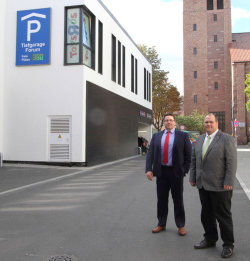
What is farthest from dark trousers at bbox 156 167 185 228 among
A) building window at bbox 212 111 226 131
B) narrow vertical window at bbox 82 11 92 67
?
building window at bbox 212 111 226 131

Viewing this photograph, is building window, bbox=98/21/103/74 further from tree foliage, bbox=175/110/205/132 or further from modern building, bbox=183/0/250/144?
modern building, bbox=183/0/250/144

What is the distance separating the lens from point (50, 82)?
14523 millimetres

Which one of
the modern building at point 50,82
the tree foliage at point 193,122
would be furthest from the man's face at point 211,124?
the tree foliage at point 193,122

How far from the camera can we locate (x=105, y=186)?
880 cm

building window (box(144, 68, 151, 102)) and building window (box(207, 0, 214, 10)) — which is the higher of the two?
building window (box(207, 0, 214, 10))

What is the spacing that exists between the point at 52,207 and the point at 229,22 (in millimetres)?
51768

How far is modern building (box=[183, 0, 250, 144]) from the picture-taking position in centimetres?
5028

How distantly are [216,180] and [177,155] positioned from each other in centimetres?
84

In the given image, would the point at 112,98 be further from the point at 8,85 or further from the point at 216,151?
the point at 216,151

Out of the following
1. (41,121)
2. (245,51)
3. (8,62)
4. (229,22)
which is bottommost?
(41,121)

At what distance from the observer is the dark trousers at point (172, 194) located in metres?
4.40

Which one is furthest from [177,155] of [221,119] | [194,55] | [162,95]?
[194,55]

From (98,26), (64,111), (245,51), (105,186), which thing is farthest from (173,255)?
(245,51)

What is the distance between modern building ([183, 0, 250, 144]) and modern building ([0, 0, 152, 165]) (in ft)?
121
